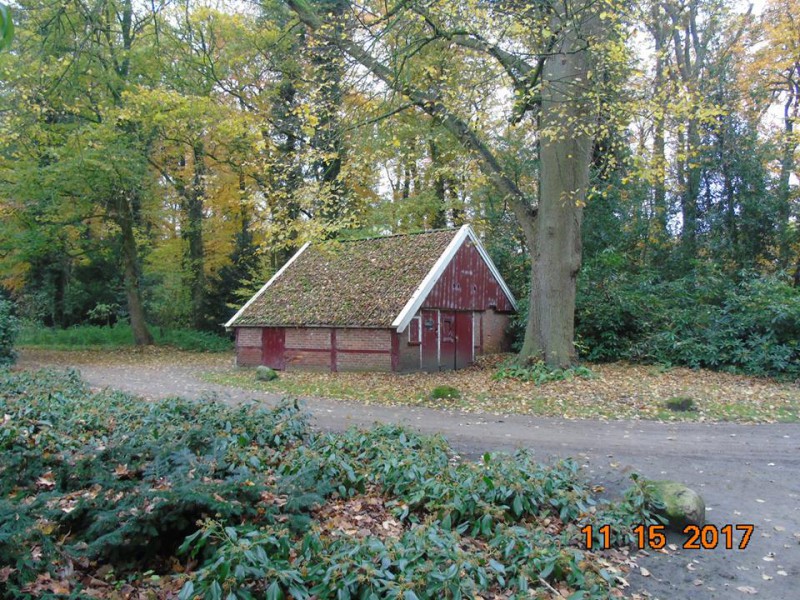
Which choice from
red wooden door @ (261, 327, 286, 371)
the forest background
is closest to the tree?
the forest background

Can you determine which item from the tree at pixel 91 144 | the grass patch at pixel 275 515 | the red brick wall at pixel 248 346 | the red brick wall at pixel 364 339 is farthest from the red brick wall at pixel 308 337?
the grass patch at pixel 275 515

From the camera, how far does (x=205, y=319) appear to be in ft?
93.2

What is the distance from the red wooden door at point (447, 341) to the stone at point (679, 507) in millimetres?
13861

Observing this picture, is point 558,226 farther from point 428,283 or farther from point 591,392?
point 428,283

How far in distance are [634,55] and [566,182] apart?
3.04 m

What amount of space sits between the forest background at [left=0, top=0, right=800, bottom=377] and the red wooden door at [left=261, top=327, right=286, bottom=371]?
13.0ft

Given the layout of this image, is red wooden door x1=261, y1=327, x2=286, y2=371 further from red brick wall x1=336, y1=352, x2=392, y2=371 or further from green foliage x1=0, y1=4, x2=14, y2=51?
green foliage x1=0, y1=4, x2=14, y2=51

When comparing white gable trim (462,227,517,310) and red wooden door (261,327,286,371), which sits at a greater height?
white gable trim (462,227,517,310)

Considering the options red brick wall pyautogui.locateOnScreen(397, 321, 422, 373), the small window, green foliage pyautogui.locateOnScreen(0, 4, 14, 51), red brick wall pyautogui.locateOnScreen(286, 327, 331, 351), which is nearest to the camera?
green foliage pyautogui.locateOnScreen(0, 4, 14, 51)

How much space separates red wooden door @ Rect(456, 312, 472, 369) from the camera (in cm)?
1994

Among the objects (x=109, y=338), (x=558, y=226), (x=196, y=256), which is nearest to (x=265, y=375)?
(x=558, y=226)

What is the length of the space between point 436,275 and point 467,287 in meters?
2.08

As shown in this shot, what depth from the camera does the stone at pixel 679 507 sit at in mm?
5113

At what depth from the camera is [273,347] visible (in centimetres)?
1988
